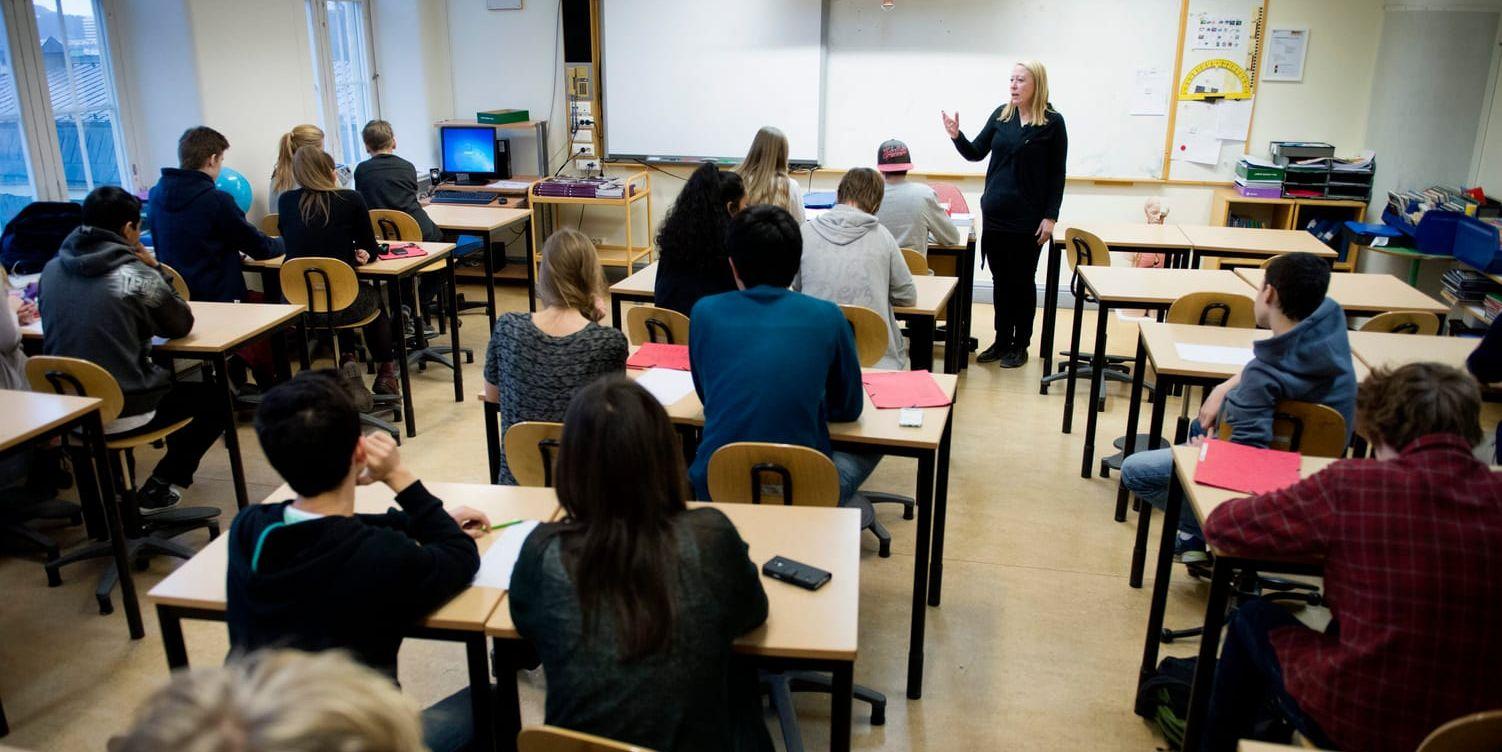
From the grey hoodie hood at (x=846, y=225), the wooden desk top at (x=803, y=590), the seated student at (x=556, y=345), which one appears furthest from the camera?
the grey hoodie hood at (x=846, y=225)

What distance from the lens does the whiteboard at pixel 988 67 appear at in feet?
21.7

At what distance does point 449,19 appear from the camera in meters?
7.68

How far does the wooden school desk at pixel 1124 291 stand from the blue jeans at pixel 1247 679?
1.83 metres

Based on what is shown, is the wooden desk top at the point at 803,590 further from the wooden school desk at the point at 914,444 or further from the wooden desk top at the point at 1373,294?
the wooden desk top at the point at 1373,294

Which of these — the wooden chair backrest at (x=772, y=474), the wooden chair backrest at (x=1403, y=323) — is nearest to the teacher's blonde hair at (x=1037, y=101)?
the wooden chair backrest at (x=1403, y=323)

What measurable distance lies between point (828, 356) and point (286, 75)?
4.75 metres

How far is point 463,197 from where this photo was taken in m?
7.25

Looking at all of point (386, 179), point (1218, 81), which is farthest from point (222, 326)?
point (1218, 81)

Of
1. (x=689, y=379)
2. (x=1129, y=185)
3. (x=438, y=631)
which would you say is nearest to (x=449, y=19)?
(x=1129, y=185)

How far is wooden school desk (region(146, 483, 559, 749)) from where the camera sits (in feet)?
6.18

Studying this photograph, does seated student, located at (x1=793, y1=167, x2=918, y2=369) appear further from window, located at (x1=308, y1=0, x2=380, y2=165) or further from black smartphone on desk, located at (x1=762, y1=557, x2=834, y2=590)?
window, located at (x1=308, y1=0, x2=380, y2=165)

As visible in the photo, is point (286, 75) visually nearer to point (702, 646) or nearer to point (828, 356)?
point (828, 356)

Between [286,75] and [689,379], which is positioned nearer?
[689,379]

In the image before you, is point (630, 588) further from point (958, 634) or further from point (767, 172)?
point (767, 172)
